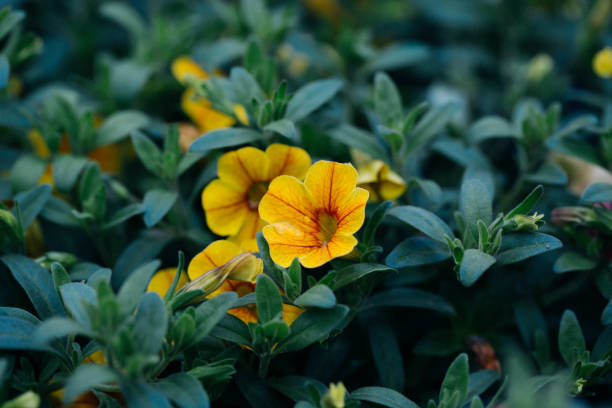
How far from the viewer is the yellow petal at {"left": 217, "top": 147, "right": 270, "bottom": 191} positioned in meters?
1.36

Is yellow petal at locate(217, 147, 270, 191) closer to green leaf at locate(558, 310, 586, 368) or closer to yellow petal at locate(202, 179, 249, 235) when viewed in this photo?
yellow petal at locate(202, 179, 249, 235)

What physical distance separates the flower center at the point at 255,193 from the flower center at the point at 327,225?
8.1 inches

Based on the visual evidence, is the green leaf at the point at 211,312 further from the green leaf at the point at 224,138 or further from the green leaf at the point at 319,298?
the green leaf at the point at 224,138

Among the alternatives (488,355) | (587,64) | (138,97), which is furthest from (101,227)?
(587,64)

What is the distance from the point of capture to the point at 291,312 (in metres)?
1.25

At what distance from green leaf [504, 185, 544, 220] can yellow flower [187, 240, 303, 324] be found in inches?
19.8

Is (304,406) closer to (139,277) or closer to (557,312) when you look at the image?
(139,277)

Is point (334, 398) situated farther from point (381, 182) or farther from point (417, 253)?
point (381, 182)

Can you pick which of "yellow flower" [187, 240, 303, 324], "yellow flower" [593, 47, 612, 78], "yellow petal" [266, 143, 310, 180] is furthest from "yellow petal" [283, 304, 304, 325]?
"yellow flower" [593, 47, 612, 78]

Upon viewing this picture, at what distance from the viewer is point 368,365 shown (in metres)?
1.42

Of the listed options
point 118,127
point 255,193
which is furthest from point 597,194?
point 118,127

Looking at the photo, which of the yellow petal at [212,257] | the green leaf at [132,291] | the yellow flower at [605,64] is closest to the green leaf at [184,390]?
the green leaf at [132,291]

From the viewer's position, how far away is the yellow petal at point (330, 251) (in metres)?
1.15

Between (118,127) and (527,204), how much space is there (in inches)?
41.8
